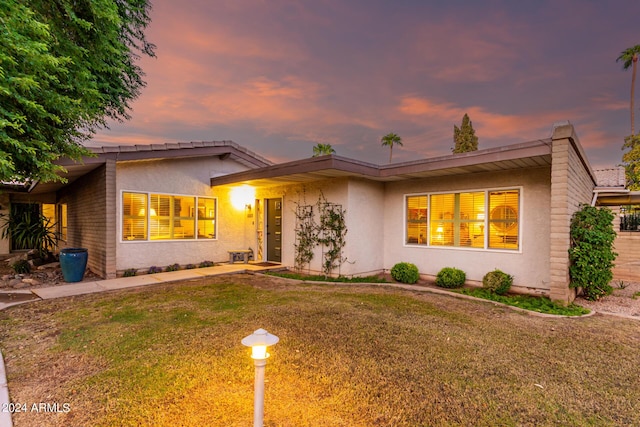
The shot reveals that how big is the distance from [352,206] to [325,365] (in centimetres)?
510

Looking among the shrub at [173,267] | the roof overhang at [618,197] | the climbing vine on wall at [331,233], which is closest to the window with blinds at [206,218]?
the shrub at [173,267]

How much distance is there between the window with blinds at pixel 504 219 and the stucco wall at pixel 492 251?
15 cm

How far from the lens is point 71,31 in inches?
185

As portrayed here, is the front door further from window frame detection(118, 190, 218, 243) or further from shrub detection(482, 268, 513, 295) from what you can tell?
shrub detection(482, 268, 513, 295)

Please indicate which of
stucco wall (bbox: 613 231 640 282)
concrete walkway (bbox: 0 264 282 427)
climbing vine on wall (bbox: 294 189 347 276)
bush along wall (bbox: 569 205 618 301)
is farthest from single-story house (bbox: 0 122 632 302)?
stucco wall (bbox: 613 231 640 282)

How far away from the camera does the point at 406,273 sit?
7527 millimetres

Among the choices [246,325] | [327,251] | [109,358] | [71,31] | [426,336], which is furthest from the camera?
[327,251]

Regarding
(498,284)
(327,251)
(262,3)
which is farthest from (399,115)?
(498,284)

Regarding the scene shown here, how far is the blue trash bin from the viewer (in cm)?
741

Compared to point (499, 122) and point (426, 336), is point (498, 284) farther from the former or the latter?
point (499, 122)

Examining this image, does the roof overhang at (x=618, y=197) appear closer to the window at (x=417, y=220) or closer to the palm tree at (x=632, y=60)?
the window at (x=417, y=220)

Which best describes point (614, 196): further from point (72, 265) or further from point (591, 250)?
point (72, 265)

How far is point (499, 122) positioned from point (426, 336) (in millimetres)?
11975

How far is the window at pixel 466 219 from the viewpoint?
266 inches
